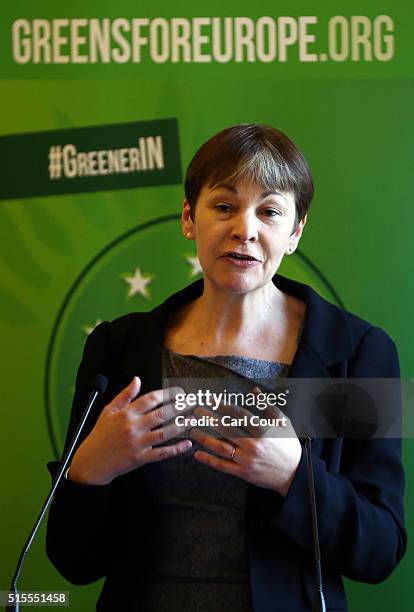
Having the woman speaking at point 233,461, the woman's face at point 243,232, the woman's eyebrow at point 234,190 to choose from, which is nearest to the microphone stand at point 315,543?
the woman speaking at point 233,461

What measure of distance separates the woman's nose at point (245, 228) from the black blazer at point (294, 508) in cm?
23

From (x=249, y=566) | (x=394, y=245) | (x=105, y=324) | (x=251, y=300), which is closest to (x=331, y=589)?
(x=249, y=566)

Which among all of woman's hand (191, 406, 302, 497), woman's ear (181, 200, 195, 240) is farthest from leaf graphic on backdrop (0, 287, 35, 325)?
woman's hand (191, 406, 302, 497)

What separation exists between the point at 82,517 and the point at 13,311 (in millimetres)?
704

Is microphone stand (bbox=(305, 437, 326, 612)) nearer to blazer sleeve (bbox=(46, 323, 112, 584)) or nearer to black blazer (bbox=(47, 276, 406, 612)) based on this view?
black blazer (bbox=(47, 276, 406, 612))

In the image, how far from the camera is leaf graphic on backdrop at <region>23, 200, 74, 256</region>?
2.03 meters

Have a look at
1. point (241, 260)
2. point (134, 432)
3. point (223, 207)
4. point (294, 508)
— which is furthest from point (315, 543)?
point (223, 207)

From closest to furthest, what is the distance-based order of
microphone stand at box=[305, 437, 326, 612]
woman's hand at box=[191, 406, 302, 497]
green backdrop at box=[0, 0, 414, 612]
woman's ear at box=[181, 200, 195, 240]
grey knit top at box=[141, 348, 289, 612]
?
microphone stand at box=[305, 437, 326, 612] < woman's hand at box=[191, 406, 302, 497] < grey knit top at box=[141, 348, 289, 612] < woman's ear at box=[181, 200, 195, 240] < green backdrop at box=[0, 0, 414, 612]

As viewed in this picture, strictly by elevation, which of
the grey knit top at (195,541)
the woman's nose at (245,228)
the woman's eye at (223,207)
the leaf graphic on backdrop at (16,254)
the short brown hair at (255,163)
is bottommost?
the grey knit top at (195,541)

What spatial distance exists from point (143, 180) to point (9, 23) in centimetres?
50

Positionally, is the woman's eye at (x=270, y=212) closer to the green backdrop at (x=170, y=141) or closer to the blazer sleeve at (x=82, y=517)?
the blazer sleeve at (x=82, y=517)

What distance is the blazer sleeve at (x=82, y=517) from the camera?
4.82ft

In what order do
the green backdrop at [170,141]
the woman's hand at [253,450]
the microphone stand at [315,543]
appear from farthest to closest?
the green backdrop at [170,141], the woman's hand at [253,450], the microphone stand at [315,543]

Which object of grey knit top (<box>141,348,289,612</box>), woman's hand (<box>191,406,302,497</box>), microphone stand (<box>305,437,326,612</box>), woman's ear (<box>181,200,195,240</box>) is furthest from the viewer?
woman's ear (<box>181,200,195,240</box>)
